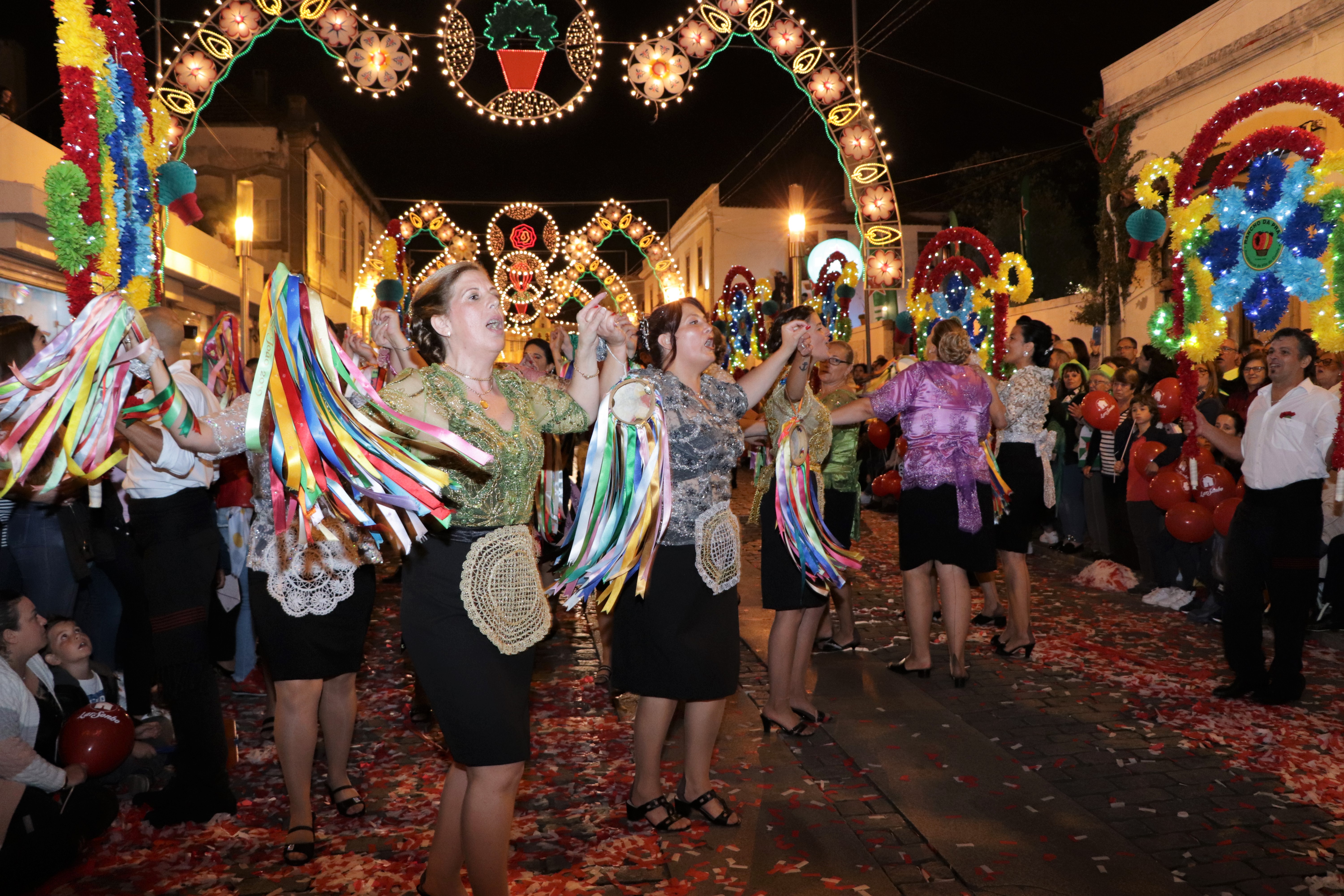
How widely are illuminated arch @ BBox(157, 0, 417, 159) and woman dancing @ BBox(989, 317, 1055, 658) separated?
6917 millimetres

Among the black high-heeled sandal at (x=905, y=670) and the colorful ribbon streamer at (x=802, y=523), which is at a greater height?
the colorful ribbon streamer at (x=802, y=523)

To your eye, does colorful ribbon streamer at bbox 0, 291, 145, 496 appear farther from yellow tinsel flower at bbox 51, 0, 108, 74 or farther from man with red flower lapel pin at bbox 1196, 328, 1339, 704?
man with red flower lapel pin at bbox 1196, 328, 1339, 704

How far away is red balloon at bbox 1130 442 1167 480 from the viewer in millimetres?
8023

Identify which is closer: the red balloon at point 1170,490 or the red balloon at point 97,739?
the red balloon at point 97,739

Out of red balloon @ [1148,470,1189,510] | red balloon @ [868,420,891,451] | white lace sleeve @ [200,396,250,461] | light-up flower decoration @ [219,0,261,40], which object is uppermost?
light-up flower decoration @ [219,0,261,40]

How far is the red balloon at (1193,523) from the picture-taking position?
287 inches

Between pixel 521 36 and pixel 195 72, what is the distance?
3201 mm

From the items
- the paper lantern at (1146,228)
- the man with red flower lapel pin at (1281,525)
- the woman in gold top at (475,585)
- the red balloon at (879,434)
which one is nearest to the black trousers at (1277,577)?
the man with red flower lapel pin at (1281,525)

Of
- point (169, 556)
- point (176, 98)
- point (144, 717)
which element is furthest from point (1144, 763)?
point (176, 98)

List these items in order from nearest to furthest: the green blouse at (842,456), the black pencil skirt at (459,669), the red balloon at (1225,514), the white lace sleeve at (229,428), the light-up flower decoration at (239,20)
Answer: the black pencil skirt at (459,669)
the white lace sleeve at (229,428)
the green blouse at (842,456)
the red balloon at (1225,514)
the light-up flower decoration at (239,20)

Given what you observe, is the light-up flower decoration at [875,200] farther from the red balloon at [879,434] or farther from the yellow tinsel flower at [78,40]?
the yellow tinsel flower at [78,40]

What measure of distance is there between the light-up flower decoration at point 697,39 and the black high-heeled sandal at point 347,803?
28.6ft

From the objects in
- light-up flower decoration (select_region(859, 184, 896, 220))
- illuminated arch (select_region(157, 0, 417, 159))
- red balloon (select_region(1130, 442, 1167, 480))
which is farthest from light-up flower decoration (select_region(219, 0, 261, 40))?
red balloon (select_region(1130, 442, 1167, 480))

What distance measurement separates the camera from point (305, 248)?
91.4 ft
